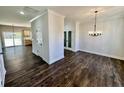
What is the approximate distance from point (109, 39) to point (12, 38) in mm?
10744

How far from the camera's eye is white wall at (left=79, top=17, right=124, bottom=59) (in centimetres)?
482

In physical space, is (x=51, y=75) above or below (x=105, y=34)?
below

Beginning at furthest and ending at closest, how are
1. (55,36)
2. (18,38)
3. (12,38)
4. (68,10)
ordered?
(18,38) < (12,38) < (55,36) < (68,10)

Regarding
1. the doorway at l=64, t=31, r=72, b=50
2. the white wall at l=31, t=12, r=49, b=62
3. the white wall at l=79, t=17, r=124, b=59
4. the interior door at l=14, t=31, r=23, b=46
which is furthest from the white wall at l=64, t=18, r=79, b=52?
the interior door at l=14, t=31, r=23, b=46

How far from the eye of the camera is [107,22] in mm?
5336

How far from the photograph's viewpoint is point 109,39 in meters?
5.32

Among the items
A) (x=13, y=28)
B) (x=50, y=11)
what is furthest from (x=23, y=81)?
(x=13, y=28)

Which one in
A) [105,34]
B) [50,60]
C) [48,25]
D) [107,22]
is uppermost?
[107,22]

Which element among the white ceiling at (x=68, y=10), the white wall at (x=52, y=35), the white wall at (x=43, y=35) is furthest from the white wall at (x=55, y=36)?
the white ceiling at (x=68, y=10)

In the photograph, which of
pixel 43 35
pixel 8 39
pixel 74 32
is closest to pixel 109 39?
pixel 74 32

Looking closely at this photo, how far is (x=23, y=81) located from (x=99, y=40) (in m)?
5.54

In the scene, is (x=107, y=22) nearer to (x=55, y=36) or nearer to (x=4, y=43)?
(x=55, y=36)

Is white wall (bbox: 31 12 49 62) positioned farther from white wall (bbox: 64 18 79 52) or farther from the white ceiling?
white wall (bbox: 64 18 79 52)

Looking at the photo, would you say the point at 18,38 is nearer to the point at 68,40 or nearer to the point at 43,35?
the point at 68,40
